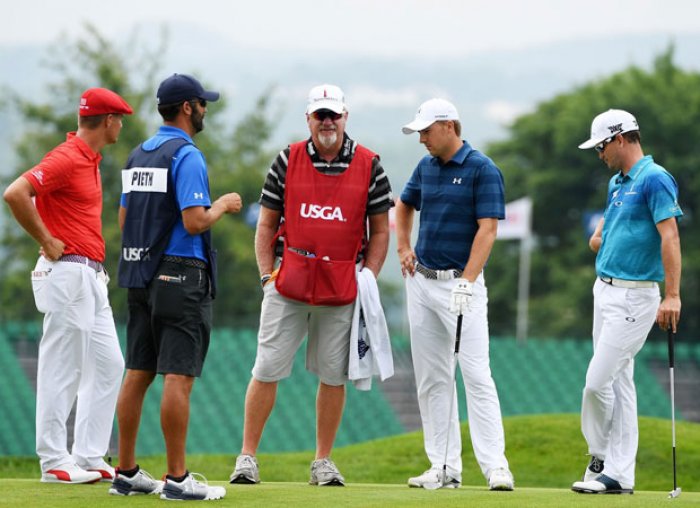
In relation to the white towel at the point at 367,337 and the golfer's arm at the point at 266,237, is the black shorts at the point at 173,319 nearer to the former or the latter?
the golfer's arm at the point at 266,237

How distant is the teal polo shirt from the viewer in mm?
8141

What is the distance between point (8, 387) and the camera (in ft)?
51.5

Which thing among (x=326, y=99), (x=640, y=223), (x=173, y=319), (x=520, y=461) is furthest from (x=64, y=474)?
(x=520, y=461)

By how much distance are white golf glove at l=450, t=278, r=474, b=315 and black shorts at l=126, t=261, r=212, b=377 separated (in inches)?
64.3

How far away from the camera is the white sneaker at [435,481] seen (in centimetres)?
844

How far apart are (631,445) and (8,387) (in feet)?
30.2

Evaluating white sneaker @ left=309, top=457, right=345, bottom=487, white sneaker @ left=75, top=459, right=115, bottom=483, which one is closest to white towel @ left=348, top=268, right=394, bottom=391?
white sneaker @ left=309, top=457, right=345, bottom=487

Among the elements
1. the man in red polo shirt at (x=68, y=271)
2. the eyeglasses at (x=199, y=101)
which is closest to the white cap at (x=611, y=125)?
the eyeglasses at (x=199, y=101)

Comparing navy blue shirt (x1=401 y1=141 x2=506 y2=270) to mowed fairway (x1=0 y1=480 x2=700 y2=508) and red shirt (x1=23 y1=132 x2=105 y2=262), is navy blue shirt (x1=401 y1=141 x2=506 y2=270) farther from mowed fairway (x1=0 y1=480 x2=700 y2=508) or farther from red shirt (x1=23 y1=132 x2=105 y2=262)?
red shirt (x1=23 y1=132 x2=105 y2=262)

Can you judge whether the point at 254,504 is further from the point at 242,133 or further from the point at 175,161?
the point at 242,133

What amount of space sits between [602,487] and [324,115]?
2.81m

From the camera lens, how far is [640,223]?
825 cm

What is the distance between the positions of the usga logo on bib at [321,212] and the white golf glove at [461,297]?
2.73 feet

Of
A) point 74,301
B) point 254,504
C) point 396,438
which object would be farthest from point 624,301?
point 396,438
